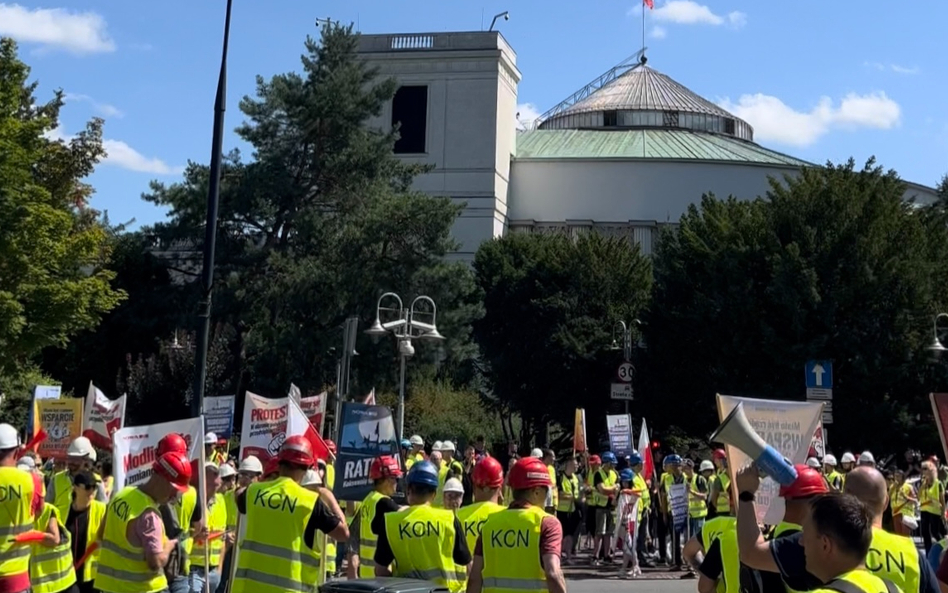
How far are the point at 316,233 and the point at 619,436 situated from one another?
2449cm

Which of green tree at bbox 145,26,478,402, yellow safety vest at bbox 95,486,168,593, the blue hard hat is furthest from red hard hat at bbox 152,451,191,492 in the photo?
green tree at bbox 145,26,478,402

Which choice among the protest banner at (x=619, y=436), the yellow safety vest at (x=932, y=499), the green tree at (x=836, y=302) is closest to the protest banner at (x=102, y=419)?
the protest banner at (x=619, y=436)

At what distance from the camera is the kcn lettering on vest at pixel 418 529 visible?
8180mm

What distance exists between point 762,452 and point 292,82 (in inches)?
1797

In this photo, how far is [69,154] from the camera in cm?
4338

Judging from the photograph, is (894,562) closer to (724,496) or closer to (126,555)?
(126,555)

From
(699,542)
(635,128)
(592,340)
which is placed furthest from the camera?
(635,128)

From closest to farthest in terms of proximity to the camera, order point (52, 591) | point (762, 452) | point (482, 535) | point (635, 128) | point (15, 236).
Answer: point (762, 452)
point (482, 535)
point (52, 591)
point (15, 236)
point (635, 128)

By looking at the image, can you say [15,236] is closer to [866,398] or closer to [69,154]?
[69,154]

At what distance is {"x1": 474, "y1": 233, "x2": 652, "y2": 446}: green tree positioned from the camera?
51.9 meters

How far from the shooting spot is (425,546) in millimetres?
8172

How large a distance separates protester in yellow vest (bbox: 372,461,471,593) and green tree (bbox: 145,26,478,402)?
38130 millimetres

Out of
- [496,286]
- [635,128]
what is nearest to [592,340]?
[496,286]

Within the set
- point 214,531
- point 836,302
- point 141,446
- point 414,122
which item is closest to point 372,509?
point 141,446
